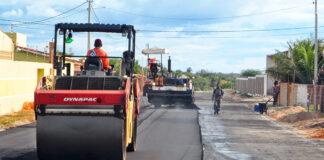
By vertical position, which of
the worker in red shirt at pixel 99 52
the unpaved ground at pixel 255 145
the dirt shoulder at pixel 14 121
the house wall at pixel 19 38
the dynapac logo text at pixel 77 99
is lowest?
the unpaved ground at pixel 255 145

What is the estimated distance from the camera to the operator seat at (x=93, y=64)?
8.54 metres

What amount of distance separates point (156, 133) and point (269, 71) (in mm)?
23820

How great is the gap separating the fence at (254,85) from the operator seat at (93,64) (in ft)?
127

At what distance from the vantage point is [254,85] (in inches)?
2073

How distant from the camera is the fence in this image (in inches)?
1813

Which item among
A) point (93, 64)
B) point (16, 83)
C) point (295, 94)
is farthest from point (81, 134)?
point (295, 94)

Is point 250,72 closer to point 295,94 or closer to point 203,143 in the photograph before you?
point 295,94

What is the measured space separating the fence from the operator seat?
127 feet

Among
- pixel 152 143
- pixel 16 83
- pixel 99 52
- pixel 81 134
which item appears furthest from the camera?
pixel 16 83

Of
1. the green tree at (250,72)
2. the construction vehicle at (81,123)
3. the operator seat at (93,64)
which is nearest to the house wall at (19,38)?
the operator seat at (93,64)

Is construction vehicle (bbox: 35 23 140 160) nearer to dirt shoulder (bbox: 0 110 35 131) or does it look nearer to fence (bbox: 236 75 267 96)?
dirt shoulder (bbox: 0 110 35 131)

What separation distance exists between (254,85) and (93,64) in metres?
45.5

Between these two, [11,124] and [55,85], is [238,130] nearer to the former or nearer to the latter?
[11,124]

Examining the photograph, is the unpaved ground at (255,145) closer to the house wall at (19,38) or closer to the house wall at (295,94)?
the house wall at (295,94)
